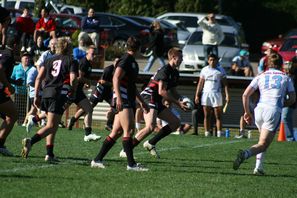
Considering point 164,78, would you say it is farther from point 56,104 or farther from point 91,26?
point 91,26

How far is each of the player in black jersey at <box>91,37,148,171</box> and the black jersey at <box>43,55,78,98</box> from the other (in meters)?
0.91

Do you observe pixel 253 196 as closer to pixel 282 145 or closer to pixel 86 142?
pixel 86 142

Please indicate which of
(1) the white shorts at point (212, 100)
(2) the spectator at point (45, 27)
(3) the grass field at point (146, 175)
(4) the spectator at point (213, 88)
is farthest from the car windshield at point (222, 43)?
→ (3) the grass field at point (146, 175)

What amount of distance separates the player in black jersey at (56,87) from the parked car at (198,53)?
18.3 metres

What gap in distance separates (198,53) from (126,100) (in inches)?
766

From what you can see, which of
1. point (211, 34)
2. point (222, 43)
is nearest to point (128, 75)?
point (211, 34)

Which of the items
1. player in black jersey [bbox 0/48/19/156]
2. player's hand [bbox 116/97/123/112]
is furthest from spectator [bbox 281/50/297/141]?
player's hand [bbox 116/97/123/112]

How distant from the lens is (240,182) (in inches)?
484

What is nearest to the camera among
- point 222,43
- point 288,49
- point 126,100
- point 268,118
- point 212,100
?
point 268,118

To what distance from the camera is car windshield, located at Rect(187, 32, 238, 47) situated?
109ft

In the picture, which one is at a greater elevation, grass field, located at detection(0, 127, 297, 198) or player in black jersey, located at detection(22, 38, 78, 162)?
player in black jersey, located at detection(22, 38, 78, 162)

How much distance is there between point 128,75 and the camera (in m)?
13.0

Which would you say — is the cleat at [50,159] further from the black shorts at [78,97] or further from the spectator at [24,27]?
the spectator at [24,27]

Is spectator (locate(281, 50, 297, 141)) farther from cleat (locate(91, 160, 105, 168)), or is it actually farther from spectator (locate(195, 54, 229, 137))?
cleat (locate(91, 160, 105, 168))
